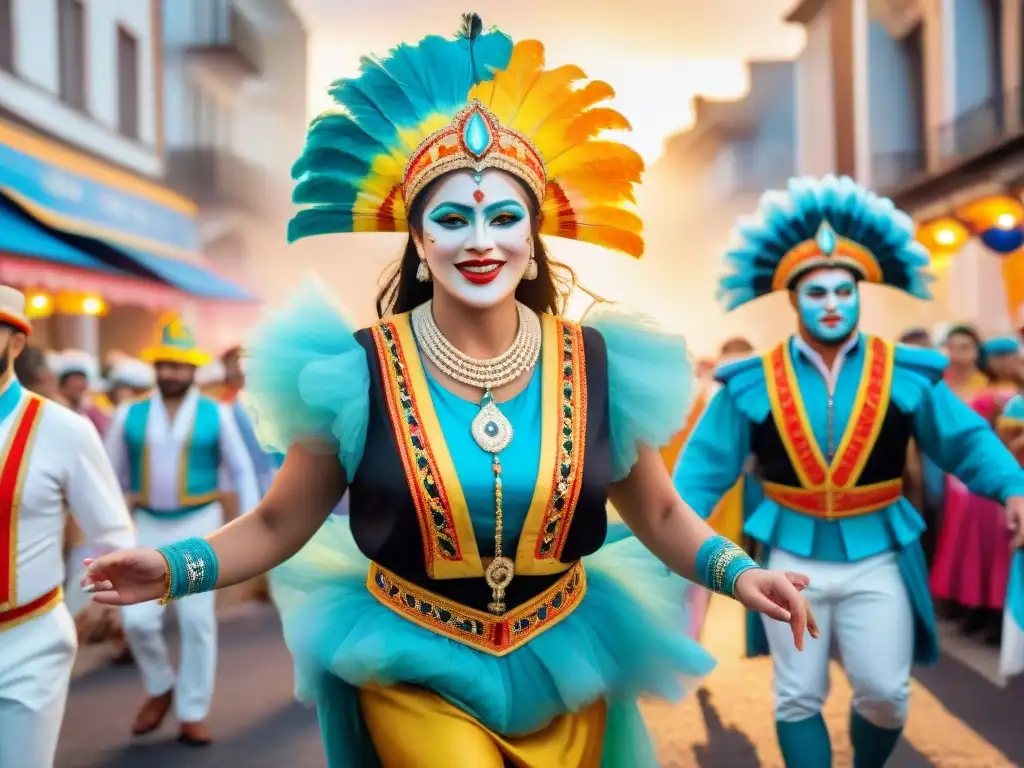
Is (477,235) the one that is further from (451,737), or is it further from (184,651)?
(184,651)

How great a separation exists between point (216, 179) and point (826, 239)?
1626cm

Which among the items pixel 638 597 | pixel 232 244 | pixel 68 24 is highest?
pixel 68 24

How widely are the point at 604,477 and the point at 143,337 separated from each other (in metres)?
15.6

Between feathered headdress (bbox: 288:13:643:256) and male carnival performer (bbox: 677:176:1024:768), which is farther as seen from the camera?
male carnival performer (bbox: 677:176:1024:768)

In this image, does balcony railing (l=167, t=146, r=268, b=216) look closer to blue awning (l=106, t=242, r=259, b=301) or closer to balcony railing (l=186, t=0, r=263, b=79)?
balcony railing (l=186, t=0, r=263, b=79)

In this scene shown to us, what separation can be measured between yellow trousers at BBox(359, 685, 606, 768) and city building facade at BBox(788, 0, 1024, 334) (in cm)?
859

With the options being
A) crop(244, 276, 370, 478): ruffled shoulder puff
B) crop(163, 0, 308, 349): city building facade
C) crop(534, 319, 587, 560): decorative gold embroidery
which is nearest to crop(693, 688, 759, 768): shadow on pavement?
crop(534, 319, 587, 560): decorative gold embroidery

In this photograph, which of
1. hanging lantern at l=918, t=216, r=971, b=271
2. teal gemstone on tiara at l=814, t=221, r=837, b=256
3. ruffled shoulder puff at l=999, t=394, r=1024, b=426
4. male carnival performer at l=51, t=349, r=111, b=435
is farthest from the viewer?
hanging lantern at l=918, t=216, r=971, b=271

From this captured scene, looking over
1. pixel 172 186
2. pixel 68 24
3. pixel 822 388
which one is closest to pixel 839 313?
pixel 822 388

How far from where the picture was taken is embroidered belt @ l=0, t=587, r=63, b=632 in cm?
338

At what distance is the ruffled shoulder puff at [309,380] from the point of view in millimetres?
2432

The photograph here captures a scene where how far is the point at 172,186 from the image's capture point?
1798 cm

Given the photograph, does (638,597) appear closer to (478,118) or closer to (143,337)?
(478,118)

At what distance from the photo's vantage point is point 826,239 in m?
4.36
